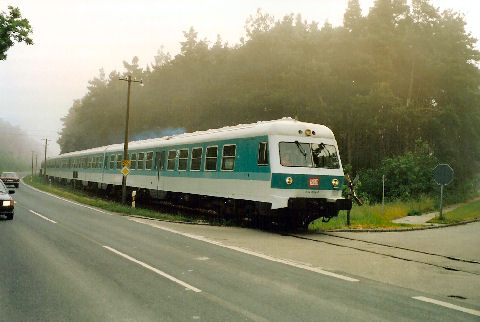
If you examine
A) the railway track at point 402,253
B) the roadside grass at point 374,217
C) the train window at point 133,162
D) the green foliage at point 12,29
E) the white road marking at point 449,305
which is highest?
the green foliage at point 12,29

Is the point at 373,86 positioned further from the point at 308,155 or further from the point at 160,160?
the point at 308,155

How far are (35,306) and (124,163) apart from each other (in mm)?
19096

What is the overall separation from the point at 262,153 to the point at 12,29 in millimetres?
12256

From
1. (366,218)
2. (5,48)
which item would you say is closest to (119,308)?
(366,218)

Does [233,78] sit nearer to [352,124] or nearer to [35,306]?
[352,124]

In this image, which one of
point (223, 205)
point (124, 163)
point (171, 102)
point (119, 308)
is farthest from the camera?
point (171, 102)

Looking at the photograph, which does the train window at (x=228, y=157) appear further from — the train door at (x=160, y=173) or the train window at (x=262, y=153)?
the train door at (x=160, y=173)

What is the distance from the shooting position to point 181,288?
22.7ft

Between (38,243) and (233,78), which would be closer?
(38,243)

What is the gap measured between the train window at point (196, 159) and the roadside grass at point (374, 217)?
504cm

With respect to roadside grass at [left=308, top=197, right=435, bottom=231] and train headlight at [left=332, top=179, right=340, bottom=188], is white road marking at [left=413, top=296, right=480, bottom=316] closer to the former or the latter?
train headlight at [left=332, top=179, right=340, bottom=188]

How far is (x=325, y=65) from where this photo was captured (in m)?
39.2

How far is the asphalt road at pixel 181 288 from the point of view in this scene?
5.71 m

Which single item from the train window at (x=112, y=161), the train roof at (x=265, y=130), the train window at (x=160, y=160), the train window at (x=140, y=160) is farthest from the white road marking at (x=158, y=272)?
the train window at (x=112, y=161)
